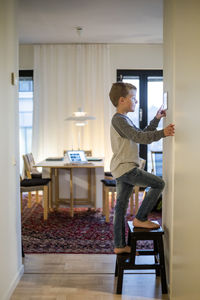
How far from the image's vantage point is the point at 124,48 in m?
6.49

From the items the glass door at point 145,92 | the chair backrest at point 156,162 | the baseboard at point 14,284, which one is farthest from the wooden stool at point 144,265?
the glass door at point 145,92

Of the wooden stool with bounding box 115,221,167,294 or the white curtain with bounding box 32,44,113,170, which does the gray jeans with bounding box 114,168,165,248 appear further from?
the white curtain with bounding box 32,44,113,170

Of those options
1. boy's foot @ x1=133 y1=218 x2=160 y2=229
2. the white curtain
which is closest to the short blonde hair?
boy's foot @ x1=133 y1=218 x2=160 y2=229

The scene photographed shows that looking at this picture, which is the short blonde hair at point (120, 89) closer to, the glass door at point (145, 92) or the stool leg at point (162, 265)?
the stool leg at point (162, 265)

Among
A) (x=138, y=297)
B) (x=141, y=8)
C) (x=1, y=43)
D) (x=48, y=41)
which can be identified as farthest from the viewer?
(x=48, y=41)

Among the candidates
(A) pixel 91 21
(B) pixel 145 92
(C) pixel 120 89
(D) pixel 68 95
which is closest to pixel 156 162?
(B) pixel 145 92

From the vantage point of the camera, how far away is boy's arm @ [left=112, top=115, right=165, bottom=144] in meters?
2.41

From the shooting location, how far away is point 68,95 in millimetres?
6438

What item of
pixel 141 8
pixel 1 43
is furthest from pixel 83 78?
pixel 1 43

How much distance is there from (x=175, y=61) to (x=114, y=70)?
435cm

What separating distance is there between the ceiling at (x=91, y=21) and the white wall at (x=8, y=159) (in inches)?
66.2

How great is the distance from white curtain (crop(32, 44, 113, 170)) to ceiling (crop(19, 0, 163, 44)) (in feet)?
0.96

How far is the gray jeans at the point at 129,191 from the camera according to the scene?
258 centimetres

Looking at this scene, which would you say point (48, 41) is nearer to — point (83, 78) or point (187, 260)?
point (83, 78)
